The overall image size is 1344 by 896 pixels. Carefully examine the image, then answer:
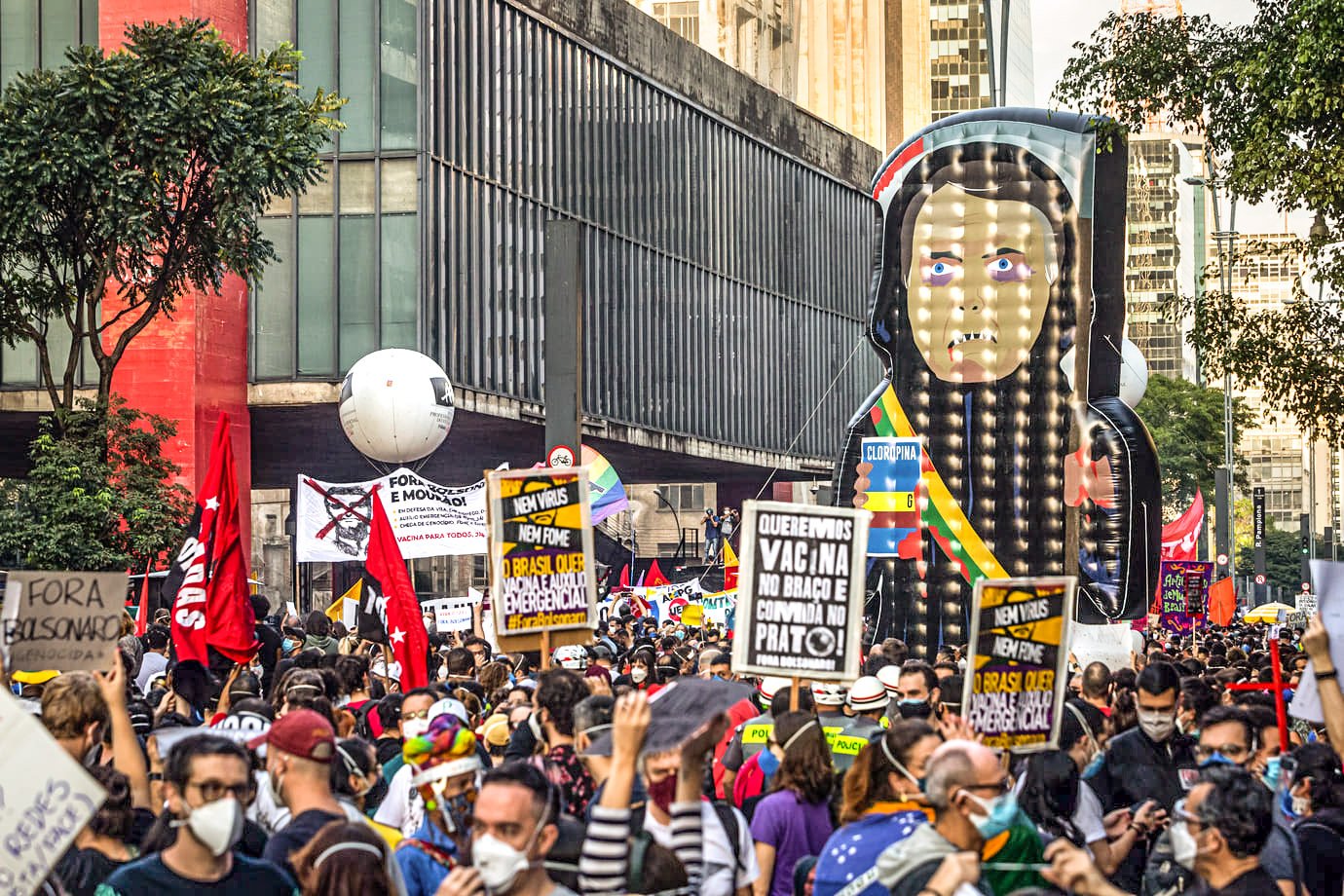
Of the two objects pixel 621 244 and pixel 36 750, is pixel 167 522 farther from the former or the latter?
pixel 621 244

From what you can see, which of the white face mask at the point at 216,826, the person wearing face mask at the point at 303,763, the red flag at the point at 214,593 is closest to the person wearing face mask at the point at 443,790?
the person wearing face mask at the point at 303,763

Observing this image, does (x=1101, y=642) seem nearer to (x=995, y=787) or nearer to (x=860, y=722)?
(x=860, y=722)

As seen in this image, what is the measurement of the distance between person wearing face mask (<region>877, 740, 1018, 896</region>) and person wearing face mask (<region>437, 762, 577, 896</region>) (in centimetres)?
94

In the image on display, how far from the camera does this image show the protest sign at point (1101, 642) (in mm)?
22188

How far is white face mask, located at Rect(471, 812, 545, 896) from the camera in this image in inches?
211

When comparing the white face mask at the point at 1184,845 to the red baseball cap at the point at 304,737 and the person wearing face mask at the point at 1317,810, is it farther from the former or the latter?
the red baseball cap at the point at 304,737

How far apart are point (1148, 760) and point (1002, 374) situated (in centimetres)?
1487

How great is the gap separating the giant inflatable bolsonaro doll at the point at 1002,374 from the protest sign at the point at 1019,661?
47.7ft

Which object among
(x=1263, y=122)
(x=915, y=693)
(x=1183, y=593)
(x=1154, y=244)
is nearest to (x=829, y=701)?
(x=915, y=693)

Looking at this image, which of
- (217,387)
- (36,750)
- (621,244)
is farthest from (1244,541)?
(36,750)

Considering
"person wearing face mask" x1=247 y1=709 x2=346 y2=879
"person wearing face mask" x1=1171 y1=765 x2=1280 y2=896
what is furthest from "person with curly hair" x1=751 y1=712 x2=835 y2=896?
"person wearing face mask" x1=1171 y1=765 x2=1280 y2=896

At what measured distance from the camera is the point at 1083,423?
917 inches

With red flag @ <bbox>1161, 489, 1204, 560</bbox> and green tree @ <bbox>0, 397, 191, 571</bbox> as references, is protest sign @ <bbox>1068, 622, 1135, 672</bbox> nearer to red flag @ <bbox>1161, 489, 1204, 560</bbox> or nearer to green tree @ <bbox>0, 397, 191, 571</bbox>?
green tree @ <bbox>0, 397, 191, 571</bbox>

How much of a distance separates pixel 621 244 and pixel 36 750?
42.0 m
